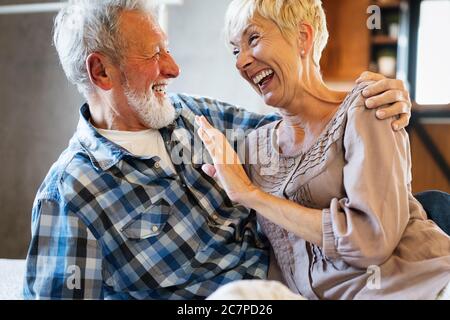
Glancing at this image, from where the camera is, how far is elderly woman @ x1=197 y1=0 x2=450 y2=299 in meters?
0.96

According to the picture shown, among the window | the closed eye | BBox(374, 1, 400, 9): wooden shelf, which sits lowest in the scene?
the closed eye

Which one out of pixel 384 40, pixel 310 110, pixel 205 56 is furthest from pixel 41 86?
pixel 384 40

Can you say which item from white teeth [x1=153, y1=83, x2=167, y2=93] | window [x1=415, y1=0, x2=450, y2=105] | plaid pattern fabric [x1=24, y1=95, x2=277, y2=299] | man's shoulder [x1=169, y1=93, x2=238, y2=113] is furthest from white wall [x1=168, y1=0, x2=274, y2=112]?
window [x1=415, y1=0, x2=450, y2=105]

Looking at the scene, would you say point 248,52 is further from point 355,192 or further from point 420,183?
point 420,183

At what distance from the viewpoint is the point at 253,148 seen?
1.33m

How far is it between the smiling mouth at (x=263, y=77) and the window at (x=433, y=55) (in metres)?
1.68

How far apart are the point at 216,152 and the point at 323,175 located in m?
0.24

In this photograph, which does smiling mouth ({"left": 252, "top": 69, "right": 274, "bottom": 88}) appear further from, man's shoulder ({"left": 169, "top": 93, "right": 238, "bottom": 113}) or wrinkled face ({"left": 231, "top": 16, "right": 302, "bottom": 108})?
man's shoulder ({"left": 169, "top": 93, "right": 238, "bottom": 113})

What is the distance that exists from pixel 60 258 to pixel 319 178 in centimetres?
59

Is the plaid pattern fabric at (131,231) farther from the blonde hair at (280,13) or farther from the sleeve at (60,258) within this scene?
the blonde hair at (280,13)

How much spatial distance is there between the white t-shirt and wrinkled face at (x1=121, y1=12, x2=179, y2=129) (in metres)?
0.04

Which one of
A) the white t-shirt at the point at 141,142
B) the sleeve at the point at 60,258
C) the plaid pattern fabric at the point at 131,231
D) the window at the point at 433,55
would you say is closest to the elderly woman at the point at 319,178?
the plaid pattern fabric at the point at 131,231

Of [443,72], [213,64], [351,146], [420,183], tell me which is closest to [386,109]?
[351,146]

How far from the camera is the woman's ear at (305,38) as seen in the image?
1185mm
